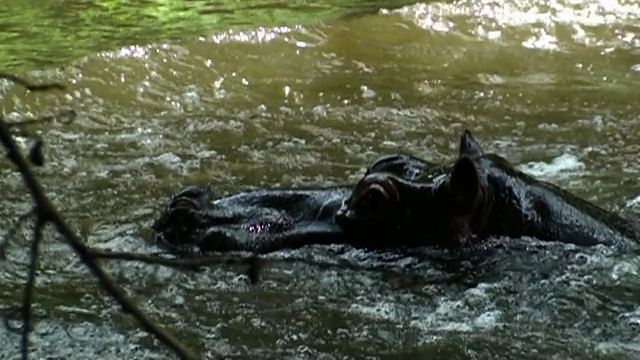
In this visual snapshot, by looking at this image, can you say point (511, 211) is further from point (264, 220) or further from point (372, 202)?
point (264, 220)

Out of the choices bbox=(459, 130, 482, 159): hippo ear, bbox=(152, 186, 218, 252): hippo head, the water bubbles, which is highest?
bbox=(459, 130, 482, 159): hippo ear

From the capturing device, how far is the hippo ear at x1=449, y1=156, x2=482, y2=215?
3.38 metres

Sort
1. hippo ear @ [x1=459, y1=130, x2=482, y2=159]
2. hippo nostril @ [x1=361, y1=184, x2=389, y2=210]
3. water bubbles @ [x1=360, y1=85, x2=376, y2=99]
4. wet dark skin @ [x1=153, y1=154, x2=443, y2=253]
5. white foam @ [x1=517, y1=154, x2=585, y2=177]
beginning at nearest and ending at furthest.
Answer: hippo nostril @ [x1=361, y1=184, x2=389, y2=210]
wet dark skin @ [x1=153, y1=154, x2=443, y2=253]
hippo ear @ [x1=459, y1=130, x2=482, y2=159]
white foam @ [x1=517, y1=154, x2=585, y2=177]
water bubbles @ [x1=360, y1=85, x2=376, y2=99]

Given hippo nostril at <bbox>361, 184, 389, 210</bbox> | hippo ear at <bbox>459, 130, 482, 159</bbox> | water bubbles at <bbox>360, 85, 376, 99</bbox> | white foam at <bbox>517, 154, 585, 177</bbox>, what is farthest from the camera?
water bubbles at <bbox>360, 85, 376, 99</bbox>

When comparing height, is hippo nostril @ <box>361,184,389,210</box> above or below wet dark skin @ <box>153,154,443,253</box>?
above

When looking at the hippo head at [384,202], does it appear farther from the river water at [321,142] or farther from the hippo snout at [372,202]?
the river water at [321,142]

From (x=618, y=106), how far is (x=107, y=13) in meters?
4.43

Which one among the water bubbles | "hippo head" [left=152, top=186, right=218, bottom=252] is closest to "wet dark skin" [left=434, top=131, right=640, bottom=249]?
"hippo head" [left=152, top=186, right=218, bottom=252]

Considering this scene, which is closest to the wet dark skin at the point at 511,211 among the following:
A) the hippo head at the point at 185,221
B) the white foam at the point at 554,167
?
the hippo head at the point at 185,221

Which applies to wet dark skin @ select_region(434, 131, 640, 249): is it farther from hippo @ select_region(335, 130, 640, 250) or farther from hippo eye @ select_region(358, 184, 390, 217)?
hippo eye @ select_region(358, 184, 390, 217)

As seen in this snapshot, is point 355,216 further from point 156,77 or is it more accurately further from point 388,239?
point 156,77

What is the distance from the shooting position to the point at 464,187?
344 cm

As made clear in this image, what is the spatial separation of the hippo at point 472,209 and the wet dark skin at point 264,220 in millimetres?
64

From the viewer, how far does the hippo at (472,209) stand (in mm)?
3482
